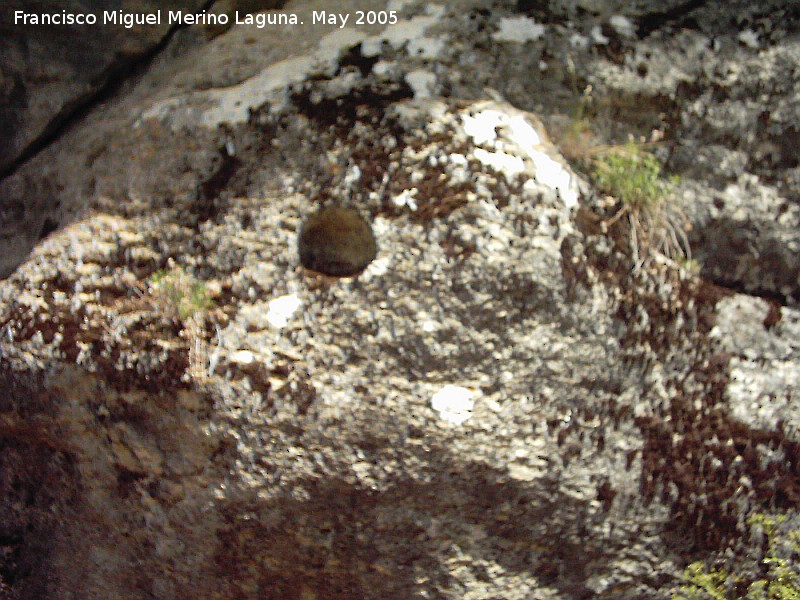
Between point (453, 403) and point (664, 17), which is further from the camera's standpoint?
point (664, 17)

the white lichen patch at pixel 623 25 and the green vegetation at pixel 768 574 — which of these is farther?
the white lichen patch at pixel 623 25

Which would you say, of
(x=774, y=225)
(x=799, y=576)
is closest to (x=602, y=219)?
(x=774, y=225)

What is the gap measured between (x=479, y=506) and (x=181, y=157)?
1514 millimetres

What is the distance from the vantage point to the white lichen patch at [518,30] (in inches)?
84.0

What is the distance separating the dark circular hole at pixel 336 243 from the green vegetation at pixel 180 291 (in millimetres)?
335

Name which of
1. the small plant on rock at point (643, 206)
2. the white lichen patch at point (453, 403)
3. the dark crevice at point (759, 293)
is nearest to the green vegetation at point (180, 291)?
the white lichen patch at point (453, 403)

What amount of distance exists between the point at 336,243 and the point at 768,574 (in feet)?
5.68

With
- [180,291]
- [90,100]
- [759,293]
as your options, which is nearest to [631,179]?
[759,293]

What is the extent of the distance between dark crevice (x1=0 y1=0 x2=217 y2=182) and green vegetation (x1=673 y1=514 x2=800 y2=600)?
2.73 metres

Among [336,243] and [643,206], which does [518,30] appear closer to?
[643,206]

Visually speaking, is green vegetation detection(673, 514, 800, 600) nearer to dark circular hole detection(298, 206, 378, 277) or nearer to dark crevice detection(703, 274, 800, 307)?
dark crevice detection(703, 274, 800, 307)

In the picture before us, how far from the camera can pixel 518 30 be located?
7.03 feet

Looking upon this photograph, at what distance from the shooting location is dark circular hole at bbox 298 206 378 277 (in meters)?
1.91

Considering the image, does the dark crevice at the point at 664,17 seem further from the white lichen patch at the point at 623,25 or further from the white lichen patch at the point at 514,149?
the white lichen patch at the point at 514,149
